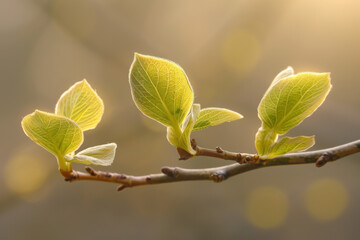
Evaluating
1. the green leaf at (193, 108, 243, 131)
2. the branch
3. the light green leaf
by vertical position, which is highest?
the green leaf at (193, 108, 243, 131)

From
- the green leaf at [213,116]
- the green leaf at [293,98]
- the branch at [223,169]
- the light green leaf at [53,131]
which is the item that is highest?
the green leaf at [293,98]

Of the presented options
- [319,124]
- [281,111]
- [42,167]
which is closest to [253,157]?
[281,111]

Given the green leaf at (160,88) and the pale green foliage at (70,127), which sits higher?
the green leaf at (160,88)

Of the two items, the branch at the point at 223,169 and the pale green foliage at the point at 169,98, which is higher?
the pale green foliage at the point at 169,98

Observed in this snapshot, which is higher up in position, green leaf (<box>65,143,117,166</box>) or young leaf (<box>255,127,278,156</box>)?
young leaf (<box>255,127,278,156</box>)

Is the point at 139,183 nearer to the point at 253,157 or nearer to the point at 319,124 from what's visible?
the point at 253,157

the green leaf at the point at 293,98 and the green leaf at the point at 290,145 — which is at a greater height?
the green leaf at the point at 293,98
